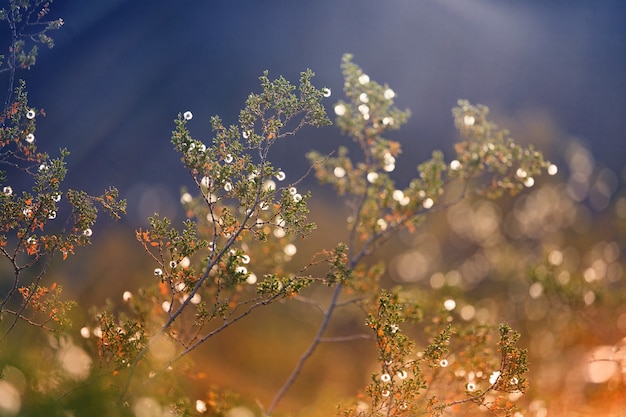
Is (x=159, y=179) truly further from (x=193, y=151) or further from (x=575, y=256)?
(x=575, y=256)

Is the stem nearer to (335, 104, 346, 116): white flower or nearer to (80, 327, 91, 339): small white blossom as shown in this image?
(335, 104, 346, 116): white flower

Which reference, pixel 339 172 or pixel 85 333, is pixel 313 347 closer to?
pixel 339 172

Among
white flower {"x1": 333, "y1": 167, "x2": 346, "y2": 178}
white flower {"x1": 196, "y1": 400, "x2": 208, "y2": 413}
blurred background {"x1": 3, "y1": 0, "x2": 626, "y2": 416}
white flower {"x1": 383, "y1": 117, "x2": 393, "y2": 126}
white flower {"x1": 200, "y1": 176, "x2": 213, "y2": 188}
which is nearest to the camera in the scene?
white flower {"x1": 200, "y1": 176, "x2": 213, "y2": 188}

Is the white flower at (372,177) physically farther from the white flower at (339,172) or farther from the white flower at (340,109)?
the white flower at (340,109)

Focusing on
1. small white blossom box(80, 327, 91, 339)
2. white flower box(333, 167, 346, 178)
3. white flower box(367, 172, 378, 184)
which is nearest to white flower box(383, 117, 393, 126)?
white flower box(367, 172, 378, 184)

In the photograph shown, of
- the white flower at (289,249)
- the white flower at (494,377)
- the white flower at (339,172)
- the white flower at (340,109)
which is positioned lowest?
the white flower at (494,377)

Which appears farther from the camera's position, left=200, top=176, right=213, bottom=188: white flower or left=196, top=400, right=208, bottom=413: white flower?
left=196, top=400, right=208, bottom=413: white flower

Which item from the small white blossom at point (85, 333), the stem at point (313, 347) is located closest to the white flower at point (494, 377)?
the stem at point (313, 347)

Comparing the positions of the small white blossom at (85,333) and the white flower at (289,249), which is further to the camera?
the white flower at (289,249)
